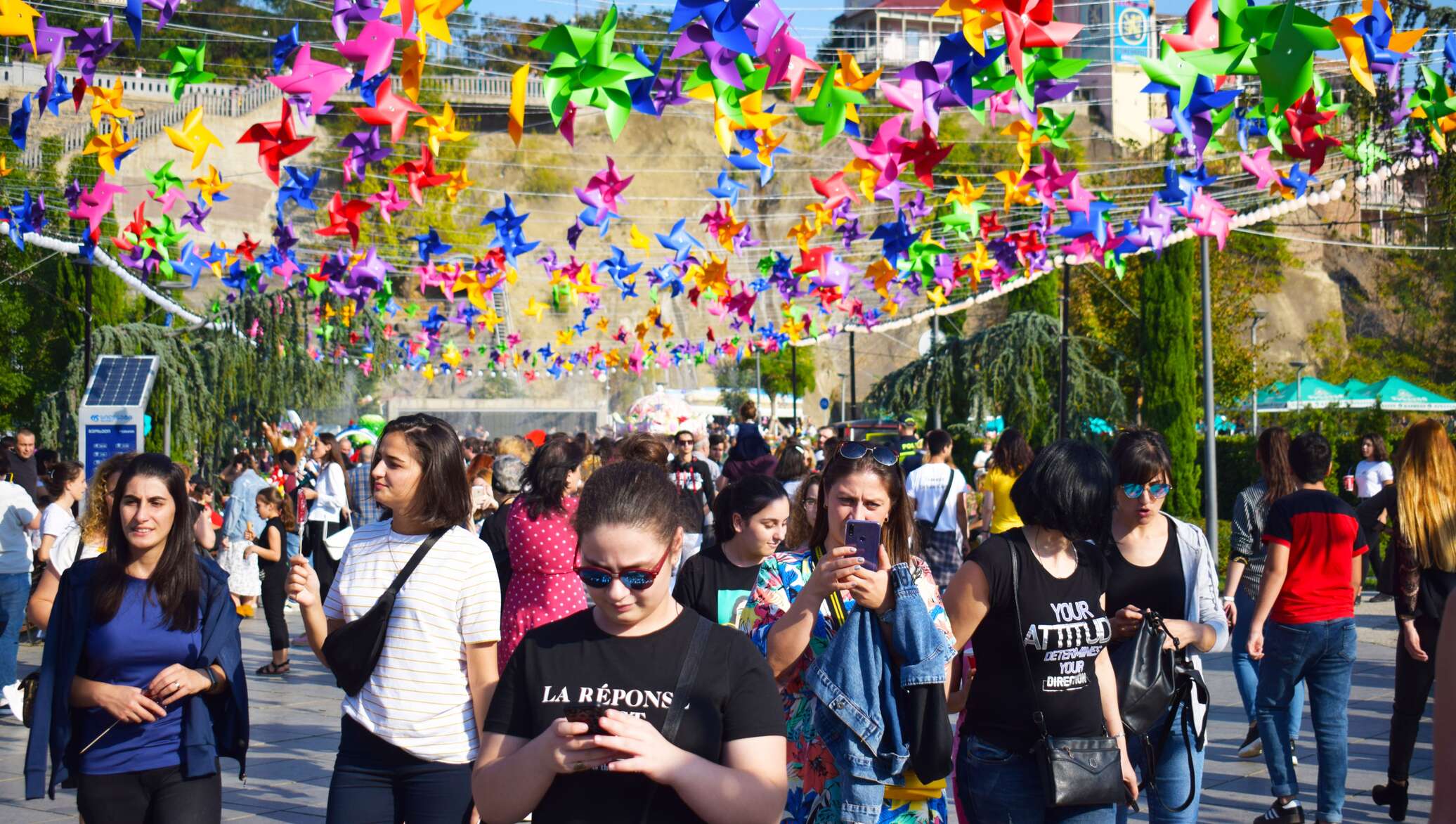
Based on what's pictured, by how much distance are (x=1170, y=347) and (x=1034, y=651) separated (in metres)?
22.1

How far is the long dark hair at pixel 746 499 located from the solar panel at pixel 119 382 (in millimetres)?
11898

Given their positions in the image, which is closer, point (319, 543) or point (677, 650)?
point (677, 650)

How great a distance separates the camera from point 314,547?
11.9 metres

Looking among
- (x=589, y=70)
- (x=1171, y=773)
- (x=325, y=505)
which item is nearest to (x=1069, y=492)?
Answer: (x=1171, y=773)

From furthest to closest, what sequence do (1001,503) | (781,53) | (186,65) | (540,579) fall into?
(1001,503) → (186,65) → (781,53) → (540,579)

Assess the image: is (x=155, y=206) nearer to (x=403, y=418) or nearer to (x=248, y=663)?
(x=248, y=663)

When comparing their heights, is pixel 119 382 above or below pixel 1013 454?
above

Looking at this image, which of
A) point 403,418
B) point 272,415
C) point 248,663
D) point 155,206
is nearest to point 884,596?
point 403,418

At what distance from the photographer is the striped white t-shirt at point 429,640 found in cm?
385

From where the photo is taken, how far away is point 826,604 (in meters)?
3.62

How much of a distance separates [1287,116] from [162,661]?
22.0 ft

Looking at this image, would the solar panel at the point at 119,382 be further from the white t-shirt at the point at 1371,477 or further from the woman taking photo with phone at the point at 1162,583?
the woman taking photo with phone at the point at 1162,583

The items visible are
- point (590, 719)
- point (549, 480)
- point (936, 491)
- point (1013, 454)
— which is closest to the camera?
point (590, 719)

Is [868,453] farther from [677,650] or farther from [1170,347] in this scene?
[1170,347]
